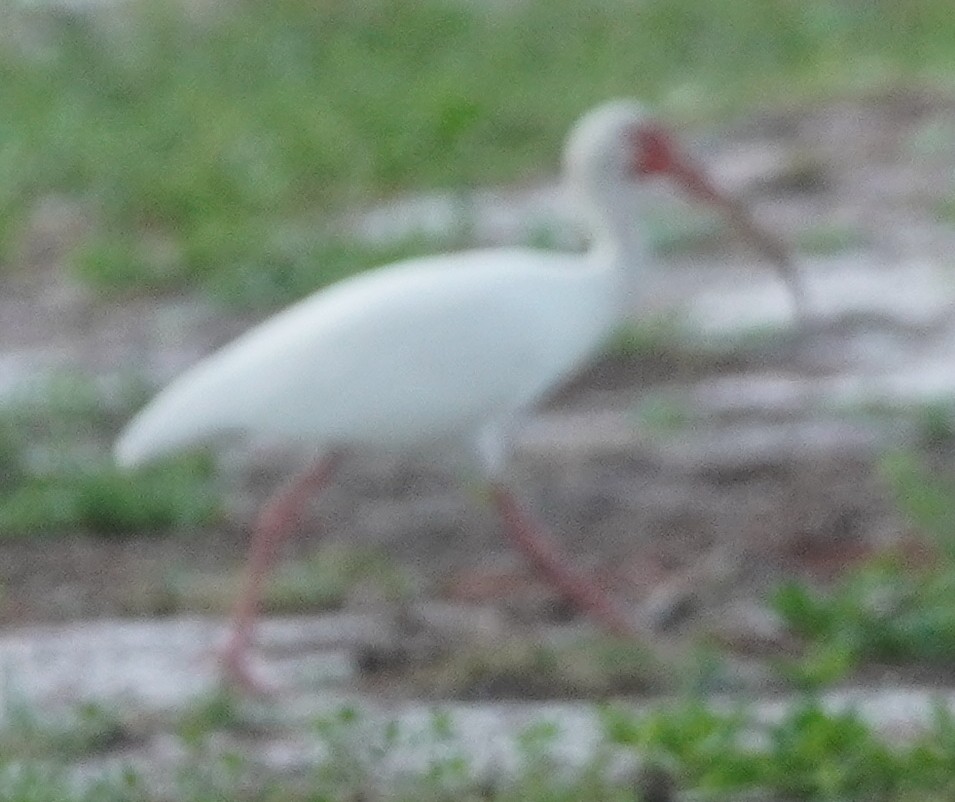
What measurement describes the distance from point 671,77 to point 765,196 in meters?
2.65

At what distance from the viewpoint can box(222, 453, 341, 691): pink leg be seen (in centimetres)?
567

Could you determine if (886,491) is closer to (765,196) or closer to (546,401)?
(546,401)

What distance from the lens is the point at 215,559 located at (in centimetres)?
678

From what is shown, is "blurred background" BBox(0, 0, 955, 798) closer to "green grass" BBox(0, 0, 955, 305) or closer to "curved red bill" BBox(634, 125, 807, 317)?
"green grass" BBox(0, 0, 955, 305)

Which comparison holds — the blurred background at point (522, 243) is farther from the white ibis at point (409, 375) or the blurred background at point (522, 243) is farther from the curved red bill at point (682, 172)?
the curved red bill at point (682, 172)

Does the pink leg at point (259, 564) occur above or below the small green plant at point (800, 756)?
above

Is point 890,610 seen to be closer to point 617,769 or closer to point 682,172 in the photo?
point 617,769

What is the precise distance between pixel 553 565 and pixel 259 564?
710 mm

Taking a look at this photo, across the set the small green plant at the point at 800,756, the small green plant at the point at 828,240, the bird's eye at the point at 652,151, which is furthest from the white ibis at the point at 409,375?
the small green plant at the point at 828,240

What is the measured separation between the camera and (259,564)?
6.08m

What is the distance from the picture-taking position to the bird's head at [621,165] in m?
7.15

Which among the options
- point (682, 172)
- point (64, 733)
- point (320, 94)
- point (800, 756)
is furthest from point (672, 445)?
point (320, 94)

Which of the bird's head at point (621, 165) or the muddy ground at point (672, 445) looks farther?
the bird's head at point (621, 165)

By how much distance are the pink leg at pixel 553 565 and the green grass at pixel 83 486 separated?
878mm
